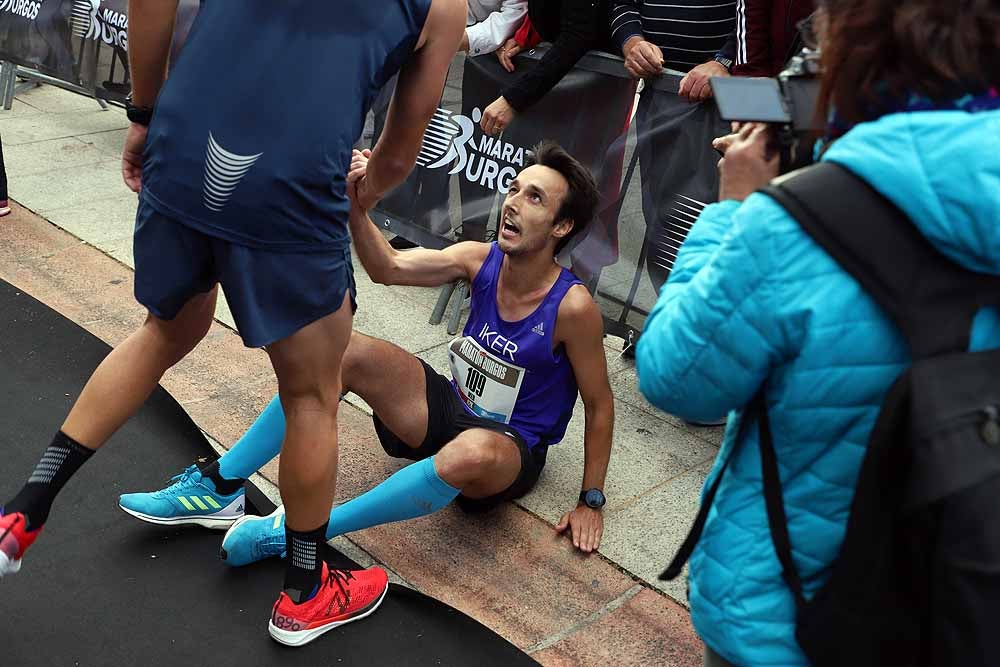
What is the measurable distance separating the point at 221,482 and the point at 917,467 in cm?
225

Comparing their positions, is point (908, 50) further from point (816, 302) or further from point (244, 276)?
point (244, 276)

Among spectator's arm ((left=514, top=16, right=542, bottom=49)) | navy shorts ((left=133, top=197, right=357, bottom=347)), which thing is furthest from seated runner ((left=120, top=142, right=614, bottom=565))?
spectator's arm ((left=514, top=16, right=542, bottom=49))

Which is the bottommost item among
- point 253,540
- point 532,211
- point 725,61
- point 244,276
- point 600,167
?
point 253,540

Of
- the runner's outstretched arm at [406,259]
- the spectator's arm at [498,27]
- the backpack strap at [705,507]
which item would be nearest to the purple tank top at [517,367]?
the runner's outstretched arm at [406,259]

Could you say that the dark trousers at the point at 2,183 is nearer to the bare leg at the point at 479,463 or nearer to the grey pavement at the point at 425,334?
the grey pavement at the point at 425,334

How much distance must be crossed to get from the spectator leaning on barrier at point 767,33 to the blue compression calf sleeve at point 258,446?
2.02 m

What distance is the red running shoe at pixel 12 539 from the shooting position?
241 cm

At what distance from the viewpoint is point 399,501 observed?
9.99ft

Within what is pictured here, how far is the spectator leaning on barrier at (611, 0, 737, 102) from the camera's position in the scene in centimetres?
410

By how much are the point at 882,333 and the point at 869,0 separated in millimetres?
416

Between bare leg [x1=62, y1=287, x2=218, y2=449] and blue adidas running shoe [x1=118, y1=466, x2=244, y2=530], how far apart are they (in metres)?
0.50

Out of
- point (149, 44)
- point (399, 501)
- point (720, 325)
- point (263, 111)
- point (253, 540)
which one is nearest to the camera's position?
point (720, 325)

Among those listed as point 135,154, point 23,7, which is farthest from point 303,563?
point 23,7

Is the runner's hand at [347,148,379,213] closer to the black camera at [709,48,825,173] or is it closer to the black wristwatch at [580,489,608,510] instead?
the black wristwatch at [580,489,608,510]
